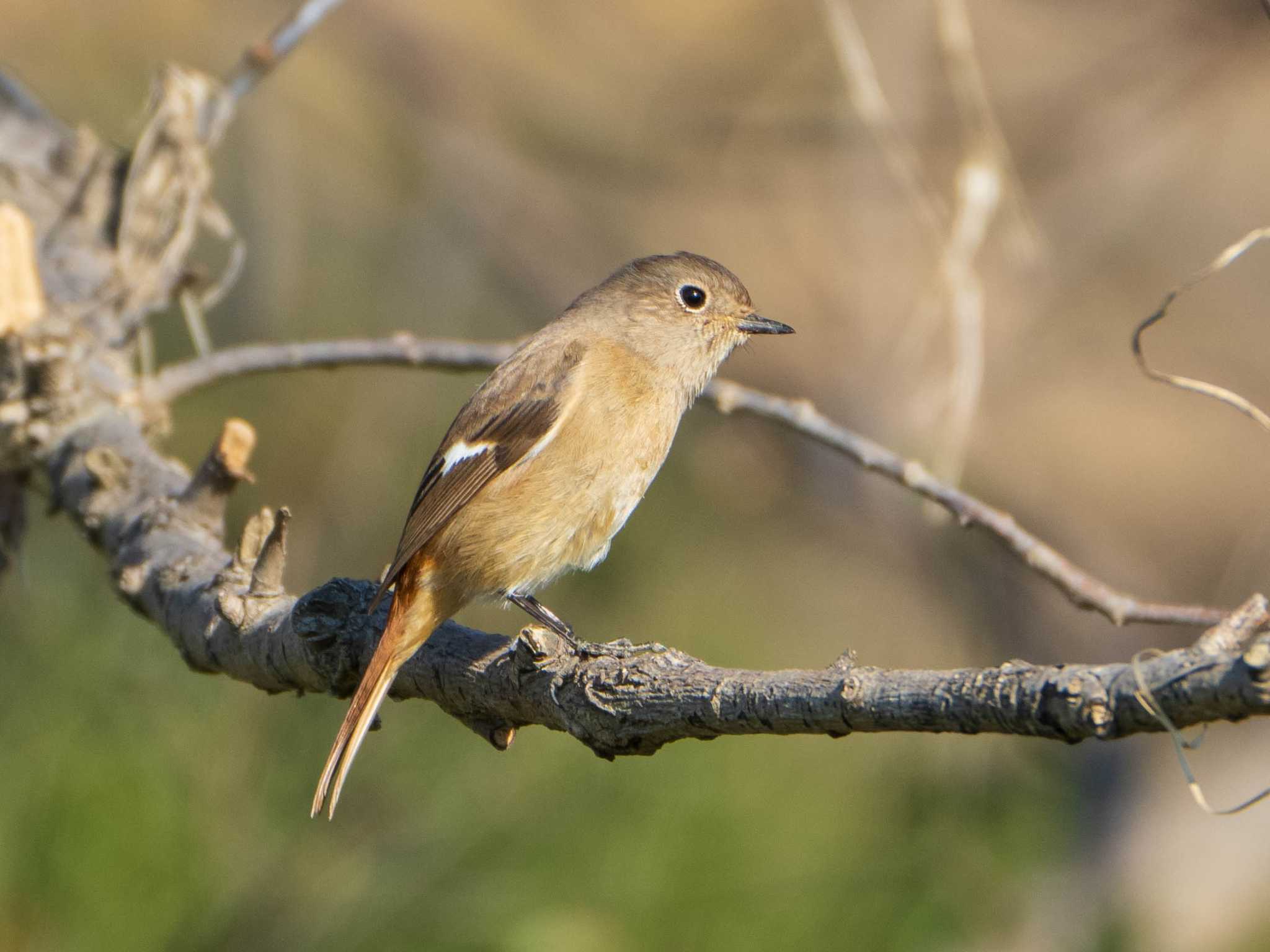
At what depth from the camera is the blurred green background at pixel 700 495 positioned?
3.05 metres

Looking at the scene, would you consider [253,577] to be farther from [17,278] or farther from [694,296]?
[694,296]

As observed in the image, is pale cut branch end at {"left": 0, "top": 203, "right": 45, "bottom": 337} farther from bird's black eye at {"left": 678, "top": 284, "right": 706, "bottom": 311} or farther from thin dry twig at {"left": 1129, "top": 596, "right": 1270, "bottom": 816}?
thin dry twig at {"left": 1129, "top": 596, "right": 1270, "bottom": 816}

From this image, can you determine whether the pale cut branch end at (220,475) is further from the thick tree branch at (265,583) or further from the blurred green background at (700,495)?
the blurred green background at (700,495)

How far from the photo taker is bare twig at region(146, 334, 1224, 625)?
8.37 ft

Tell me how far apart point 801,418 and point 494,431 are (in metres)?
0.78

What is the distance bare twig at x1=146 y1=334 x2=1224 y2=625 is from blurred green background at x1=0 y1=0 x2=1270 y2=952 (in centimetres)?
78

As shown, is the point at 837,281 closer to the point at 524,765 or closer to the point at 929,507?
the point at 929,507

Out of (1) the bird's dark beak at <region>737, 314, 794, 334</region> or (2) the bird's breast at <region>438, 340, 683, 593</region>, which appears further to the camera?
(1) the bird's dark beak at <region>737, 314, 794, 334</region>

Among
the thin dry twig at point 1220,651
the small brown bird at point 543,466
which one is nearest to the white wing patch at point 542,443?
the small brown bird at point 543,466

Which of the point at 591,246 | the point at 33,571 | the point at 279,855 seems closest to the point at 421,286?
the point at 591,246

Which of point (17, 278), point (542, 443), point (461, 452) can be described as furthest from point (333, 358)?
point (17, 278)

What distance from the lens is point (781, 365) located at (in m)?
5.28

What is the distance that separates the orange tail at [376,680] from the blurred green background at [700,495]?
1.65 feet

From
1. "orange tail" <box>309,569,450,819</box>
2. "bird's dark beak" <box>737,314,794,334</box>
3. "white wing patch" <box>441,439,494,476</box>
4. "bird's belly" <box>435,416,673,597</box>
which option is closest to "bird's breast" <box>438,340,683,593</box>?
"bird's belly" <box>435,416,673,597</box>
